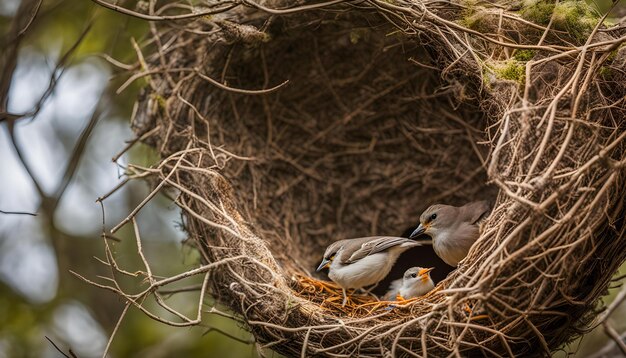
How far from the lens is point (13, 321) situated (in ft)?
20.1

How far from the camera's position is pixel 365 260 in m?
4.23

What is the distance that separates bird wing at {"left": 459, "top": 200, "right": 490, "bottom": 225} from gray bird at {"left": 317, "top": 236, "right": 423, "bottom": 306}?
0.31 meters

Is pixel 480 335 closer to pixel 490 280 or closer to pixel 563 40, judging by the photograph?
pixel 490 280

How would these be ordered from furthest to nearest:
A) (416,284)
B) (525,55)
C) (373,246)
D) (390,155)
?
(390,155) < (373,246) < (416,284) < (525,55)

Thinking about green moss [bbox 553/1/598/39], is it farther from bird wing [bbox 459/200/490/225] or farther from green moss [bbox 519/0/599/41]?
bird wing [bbox 459/200/490/225]

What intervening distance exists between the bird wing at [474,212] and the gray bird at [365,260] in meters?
0.31

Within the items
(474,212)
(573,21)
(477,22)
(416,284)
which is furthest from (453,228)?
(573,21)

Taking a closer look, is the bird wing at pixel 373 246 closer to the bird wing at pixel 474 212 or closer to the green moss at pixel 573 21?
the bird wing at pixel 474 212

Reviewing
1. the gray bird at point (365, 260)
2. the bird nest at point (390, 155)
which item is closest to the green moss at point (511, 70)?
the bird nest at point (390, 155)

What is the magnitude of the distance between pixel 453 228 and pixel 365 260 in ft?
1.79

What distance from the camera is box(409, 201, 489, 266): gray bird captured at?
13.4ft

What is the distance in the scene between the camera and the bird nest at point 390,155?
320 cm

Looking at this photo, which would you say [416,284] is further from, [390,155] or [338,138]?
[338,138]

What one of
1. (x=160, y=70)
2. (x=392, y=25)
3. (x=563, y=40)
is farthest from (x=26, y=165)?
(x=563, y=40)
